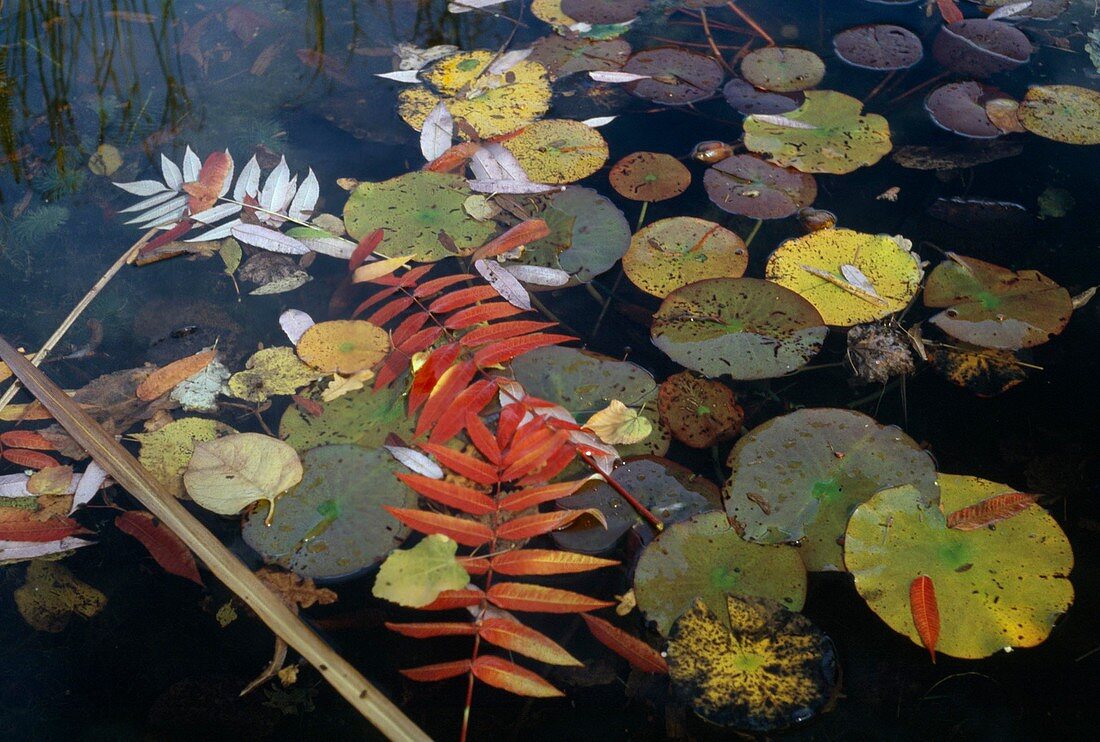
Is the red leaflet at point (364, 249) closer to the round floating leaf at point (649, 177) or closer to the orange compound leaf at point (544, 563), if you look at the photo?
the round floating leaf at point (649, 177)

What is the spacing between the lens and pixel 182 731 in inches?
53.3

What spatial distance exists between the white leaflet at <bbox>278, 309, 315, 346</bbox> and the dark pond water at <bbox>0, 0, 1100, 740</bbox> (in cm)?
4

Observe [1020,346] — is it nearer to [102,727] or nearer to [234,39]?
[102,727]

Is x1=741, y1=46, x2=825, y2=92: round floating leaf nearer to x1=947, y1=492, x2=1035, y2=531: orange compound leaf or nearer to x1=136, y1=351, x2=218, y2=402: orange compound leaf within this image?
x1=947, y1=492, x2=1035, y2=531: orange compound leaf

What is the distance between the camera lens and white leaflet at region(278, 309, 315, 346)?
6.24 ft

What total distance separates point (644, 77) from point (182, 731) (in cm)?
234

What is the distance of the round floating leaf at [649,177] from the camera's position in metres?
2.20

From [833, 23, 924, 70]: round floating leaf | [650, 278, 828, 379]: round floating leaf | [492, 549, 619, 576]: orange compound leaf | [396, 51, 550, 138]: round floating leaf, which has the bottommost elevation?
[492, 549, 619, 576]: orange compound leaf

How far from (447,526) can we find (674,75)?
1.88 metres

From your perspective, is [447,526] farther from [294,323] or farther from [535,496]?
[294,323]

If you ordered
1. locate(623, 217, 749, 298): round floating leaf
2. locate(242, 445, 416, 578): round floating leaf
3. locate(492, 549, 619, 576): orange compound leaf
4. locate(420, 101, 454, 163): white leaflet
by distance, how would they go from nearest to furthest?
locate(492, 549, 619, 576): orange compound leaf → locate(242, 445, 416, 578): round floating leaf → locate(623, 217, 749, 298): round floating leaf → locate(420, 101, 454, 163): white leaflet

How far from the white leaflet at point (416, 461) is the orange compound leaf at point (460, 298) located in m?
0.37

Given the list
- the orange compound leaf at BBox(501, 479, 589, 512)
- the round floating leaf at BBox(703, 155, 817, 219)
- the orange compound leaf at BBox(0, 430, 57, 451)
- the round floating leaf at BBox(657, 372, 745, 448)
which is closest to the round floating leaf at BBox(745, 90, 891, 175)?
the round floating leaf at BBox(703, 155, 817, 219)

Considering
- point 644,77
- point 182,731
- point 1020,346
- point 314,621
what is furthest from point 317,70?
point 1020,346
